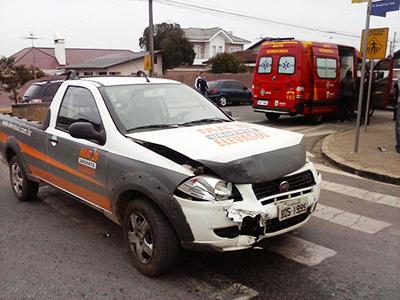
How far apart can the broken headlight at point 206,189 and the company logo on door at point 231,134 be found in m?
0.44

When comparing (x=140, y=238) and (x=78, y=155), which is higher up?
(x=78, y=155)

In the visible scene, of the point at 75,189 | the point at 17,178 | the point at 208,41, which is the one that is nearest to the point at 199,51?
the point at 208,41

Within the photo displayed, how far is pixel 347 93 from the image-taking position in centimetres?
1461

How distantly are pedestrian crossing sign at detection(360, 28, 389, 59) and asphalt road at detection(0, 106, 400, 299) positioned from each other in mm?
4423

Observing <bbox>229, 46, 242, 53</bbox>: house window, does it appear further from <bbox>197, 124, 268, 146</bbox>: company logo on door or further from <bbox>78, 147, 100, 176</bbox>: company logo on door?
<bbox>78, 147, 100, 176</bbox>: company logo on door

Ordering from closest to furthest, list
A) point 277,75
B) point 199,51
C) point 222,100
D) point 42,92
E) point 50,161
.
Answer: point 50,161 → point 42,92 → point 277,75 → point 222,100 → point 199,51

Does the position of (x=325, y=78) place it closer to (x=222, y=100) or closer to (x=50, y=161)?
(x=222, y=100)

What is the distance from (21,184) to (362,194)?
194 inches

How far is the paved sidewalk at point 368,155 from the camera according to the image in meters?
7.23

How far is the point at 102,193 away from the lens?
405 centimetres

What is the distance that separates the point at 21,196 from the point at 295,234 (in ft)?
12.5

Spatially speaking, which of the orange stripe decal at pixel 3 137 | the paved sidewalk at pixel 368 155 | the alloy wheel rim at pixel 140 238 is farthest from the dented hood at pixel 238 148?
the paved sidewalk at pixel 368 155

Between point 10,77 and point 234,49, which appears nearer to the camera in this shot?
point 10,77

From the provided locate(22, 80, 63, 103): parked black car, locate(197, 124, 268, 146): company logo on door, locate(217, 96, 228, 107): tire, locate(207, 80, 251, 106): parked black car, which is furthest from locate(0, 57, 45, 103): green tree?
locate(197, 124, 268, 146): company logo on door
